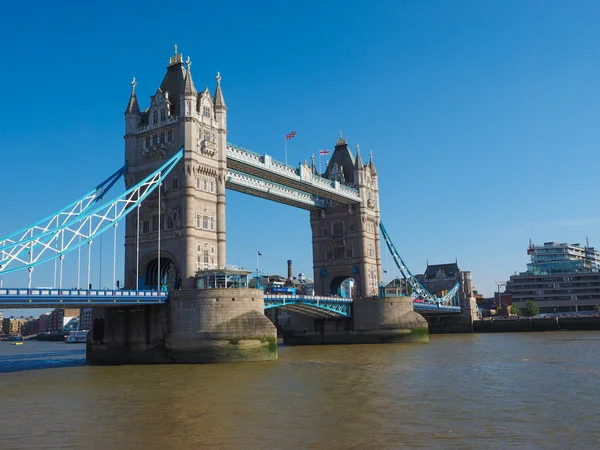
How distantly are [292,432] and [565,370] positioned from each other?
70.4 ft

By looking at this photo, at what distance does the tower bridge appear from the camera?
43.1 meters

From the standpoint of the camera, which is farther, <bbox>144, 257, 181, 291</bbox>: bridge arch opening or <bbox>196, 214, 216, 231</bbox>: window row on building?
<bbox>144, 257, 181, 291</bbox>: bridge arch opening

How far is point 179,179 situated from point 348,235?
35267mm

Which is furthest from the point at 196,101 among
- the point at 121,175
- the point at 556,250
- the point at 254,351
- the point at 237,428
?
the point at 556,250

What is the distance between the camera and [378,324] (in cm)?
6962

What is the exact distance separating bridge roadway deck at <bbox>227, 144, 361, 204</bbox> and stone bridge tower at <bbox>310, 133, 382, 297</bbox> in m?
2.41

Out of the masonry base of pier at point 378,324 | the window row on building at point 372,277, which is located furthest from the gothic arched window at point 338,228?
the masonry base of pier at point 378,324

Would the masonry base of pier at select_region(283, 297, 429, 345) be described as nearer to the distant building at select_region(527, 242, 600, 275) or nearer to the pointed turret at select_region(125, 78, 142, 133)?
the pointed turret at select_region(125, 78, 142, 133)

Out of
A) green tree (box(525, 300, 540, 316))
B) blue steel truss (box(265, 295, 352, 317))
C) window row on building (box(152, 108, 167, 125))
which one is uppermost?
window row on building (box(152, 108, 167, 125))

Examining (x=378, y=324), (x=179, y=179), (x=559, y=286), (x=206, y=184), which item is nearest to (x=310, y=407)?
(x=179, y=179)

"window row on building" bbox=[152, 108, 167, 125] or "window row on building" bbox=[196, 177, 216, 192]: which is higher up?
"window row on building" bbox=[152, 108, 167, 125]

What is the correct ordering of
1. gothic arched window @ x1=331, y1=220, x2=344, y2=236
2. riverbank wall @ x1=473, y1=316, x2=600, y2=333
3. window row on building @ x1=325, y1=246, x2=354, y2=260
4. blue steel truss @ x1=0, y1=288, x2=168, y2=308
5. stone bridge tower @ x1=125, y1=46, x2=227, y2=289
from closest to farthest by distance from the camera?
blue steel truss @ x1=0, y1=288, x2=168, y2=308 < stone bridge tower @ x1=125, y1=46, x2=227, y2=289 < window row on building @ x1=325, y1=246, x2=354, y2=260 < gothic arched window @ x1=331, y1=220, x2=344, y2=236 < riverbank wall @ x1=473, y1=316, x2=600, y2=333

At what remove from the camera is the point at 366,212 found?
81688mm

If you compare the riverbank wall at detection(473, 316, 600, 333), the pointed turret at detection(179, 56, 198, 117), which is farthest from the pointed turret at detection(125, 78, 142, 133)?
the riverbank wall at detection(473, 316, 600, 333)
